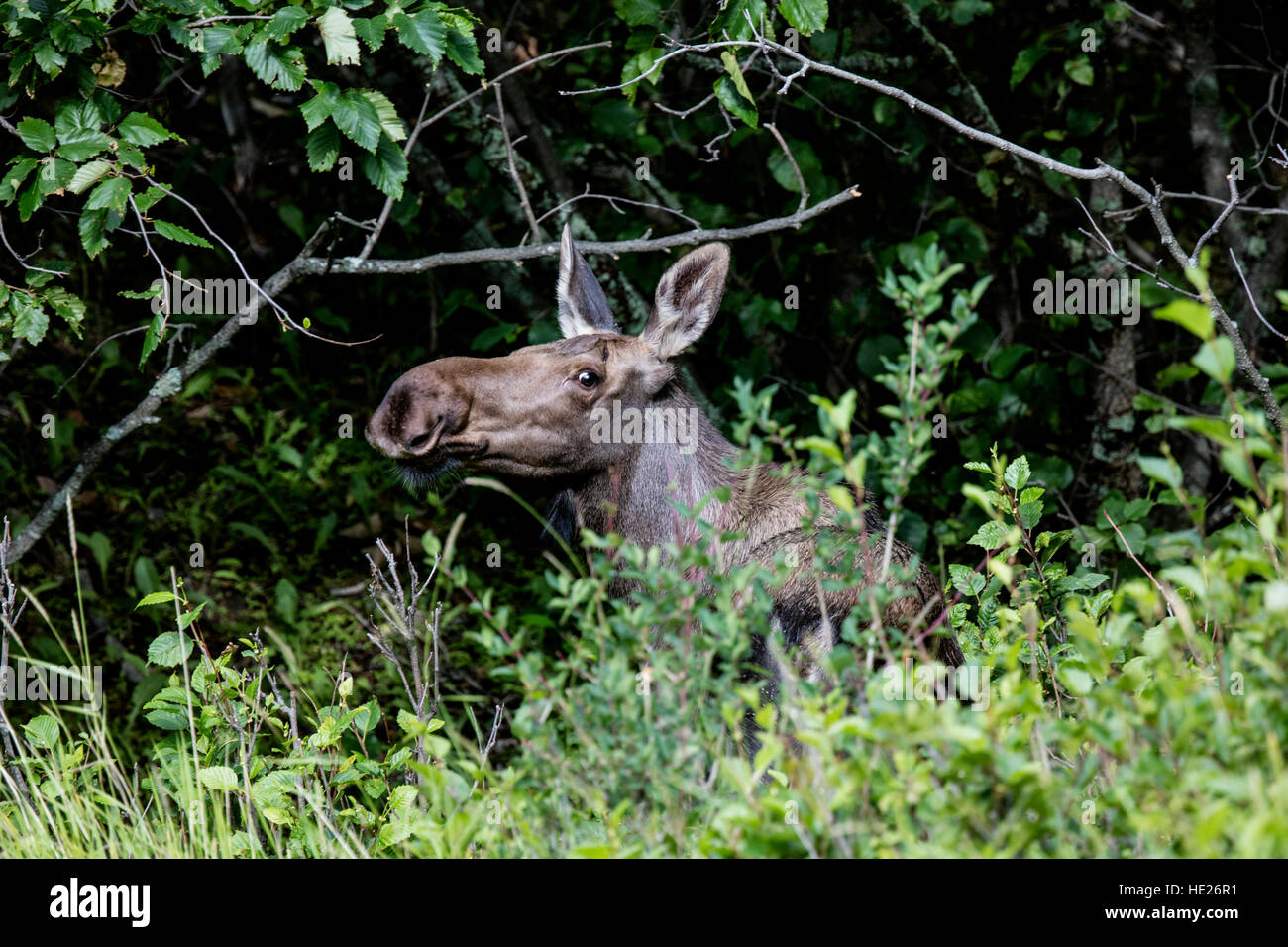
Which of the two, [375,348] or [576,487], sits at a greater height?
[375,348]

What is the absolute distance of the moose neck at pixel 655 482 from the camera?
5078 mm

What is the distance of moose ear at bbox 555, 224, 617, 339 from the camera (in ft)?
18.4

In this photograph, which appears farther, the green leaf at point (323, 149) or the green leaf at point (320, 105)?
the green leaf at point (323, 149)

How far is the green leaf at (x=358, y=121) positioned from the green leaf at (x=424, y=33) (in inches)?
10.5

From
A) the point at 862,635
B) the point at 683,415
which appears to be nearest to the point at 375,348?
the point at 683,415

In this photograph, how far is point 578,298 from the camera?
18.5 ft

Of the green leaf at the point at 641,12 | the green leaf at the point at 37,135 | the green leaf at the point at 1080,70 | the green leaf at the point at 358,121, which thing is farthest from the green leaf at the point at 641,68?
the green leaf at the point at 1080,70

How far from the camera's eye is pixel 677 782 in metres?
2.94

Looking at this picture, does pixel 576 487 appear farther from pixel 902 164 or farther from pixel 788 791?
pixel 902 164

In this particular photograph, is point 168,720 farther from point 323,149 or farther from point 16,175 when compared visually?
point 323,149

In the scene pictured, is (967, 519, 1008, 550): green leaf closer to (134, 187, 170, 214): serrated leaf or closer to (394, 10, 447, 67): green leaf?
(394, 10, 447, 67): green leaf

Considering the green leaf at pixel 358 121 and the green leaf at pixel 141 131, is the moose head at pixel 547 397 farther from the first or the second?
the green leaf at pixel 141 131

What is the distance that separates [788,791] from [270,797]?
74.3 inches

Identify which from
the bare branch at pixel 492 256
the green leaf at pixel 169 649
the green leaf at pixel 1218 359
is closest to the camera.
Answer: the green leaf at pixel 1218 359
